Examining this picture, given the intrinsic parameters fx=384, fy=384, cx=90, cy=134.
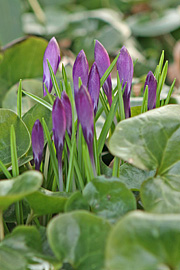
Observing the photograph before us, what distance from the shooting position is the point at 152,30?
1039 mm

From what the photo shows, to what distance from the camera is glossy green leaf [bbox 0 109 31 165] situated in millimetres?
300

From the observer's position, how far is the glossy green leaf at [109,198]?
0.24 m

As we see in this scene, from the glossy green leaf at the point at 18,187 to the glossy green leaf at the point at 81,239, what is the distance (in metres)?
0.02

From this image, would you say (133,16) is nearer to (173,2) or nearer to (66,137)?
(173,2)

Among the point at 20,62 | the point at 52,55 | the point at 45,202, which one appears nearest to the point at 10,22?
the point at 20,62

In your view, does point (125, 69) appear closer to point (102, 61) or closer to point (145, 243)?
point (102, 61)

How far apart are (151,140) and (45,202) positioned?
82 mm

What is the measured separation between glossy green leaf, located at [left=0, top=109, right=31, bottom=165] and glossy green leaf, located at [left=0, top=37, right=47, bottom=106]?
233 mm

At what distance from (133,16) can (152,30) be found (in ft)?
0.52

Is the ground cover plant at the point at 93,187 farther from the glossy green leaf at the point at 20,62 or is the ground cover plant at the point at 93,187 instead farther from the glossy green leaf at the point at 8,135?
the glossy green leaf at the point at 20,62

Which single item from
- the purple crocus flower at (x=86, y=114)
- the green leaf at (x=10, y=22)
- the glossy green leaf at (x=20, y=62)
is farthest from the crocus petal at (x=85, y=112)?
the green leaf at (x=10, y=22)

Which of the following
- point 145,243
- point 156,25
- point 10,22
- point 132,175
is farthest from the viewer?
point 156,25

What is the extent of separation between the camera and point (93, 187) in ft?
0.83

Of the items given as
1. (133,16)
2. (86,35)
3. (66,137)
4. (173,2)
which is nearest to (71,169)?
(66,137)
